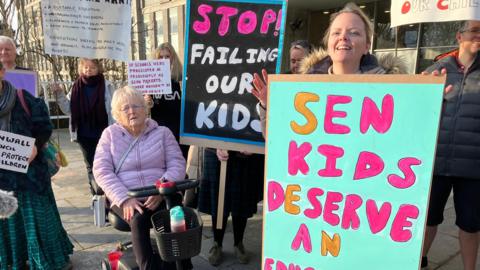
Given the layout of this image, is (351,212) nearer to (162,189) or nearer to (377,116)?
(377,116)

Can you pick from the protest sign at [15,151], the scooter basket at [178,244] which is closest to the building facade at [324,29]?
the scooter basket at [178,244]

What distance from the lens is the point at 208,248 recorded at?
3.48 metres

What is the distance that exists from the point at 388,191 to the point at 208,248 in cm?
233

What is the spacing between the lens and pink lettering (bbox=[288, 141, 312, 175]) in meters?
1.69

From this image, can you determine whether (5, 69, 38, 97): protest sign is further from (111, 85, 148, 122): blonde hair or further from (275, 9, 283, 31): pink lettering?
(275, 9, 283, 31): pink lettering

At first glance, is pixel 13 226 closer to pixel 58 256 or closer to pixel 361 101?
pixel 58 256

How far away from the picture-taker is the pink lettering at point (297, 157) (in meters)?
1.69

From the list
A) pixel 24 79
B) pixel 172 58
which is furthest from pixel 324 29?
pixel 24 79

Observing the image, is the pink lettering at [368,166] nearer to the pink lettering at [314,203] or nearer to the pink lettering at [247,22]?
the pink lettering at [314,203]

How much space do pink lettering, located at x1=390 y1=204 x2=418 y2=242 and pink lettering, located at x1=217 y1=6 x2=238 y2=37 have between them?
5.33 ft

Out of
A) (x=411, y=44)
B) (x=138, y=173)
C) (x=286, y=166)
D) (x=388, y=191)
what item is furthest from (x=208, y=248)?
(x=411, y=44)

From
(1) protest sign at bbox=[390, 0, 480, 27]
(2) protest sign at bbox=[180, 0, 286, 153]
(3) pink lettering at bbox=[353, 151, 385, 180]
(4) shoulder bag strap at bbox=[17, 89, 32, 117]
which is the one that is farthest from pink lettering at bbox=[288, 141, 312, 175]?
(4) shoulder bag strap at bbox=[17, 89, 32, 117]

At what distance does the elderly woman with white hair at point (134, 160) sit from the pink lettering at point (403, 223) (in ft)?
5.12

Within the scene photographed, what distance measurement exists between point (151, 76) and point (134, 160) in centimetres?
118
